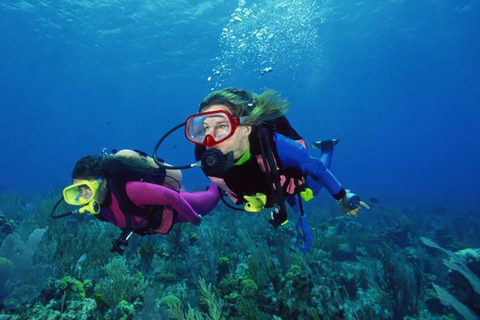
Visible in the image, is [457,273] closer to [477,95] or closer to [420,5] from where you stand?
[420,5]

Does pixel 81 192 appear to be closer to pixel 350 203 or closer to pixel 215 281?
pixel 215 281

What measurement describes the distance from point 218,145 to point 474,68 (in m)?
74.0

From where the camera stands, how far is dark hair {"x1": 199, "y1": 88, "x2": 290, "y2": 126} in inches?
114

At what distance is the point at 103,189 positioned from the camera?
3.97 meters

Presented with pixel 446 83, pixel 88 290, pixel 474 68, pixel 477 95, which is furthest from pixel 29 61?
pixel 477 95

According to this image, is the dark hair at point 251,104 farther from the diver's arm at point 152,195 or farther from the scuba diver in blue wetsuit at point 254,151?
the diver's arm at point 152,195

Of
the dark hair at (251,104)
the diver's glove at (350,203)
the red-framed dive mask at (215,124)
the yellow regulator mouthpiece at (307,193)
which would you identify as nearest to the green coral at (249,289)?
the yellow regulator mouthpiece at (307,193)

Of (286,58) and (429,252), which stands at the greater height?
(286,58)

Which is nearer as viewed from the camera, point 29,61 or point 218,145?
point 218,145

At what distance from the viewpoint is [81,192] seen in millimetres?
3938

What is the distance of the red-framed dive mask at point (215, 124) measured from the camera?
2740 millimetres

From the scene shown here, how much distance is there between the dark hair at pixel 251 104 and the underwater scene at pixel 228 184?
29 mm

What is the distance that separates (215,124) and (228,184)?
0.80 metres

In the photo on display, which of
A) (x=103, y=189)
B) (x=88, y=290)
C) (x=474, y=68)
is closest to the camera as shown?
(x=103, y=189)
